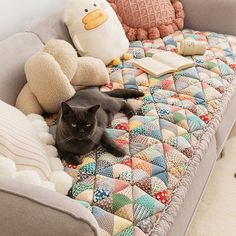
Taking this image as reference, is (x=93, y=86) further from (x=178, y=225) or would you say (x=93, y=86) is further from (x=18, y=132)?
(x=178, y=225)

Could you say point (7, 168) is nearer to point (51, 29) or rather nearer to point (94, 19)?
point (51, 29)

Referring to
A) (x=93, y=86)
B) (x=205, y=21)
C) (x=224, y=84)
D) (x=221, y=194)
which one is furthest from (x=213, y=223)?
(x=205, y=21)

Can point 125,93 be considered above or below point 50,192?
below

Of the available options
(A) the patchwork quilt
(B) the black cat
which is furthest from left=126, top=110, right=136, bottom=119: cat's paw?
(B) the black cat

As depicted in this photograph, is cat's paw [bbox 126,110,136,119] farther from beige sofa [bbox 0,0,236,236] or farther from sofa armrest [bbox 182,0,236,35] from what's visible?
sofa armrest [bbox 182,0,236,35]

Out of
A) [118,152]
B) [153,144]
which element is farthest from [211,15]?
[118,152]

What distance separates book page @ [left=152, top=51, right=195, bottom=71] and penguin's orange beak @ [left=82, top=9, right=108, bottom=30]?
1.19ft

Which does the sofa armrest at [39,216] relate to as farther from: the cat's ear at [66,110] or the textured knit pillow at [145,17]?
the textured knit pillow at [145,17]

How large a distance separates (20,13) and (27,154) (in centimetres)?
113

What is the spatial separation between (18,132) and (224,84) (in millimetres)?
1120

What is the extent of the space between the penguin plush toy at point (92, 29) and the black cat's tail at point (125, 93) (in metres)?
0.35

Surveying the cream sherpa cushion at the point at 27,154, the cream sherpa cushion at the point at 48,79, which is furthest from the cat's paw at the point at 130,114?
the cream sherpa cushion at the point at 27,154

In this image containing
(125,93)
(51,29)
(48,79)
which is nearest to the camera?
(48,79)

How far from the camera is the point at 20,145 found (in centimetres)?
121
